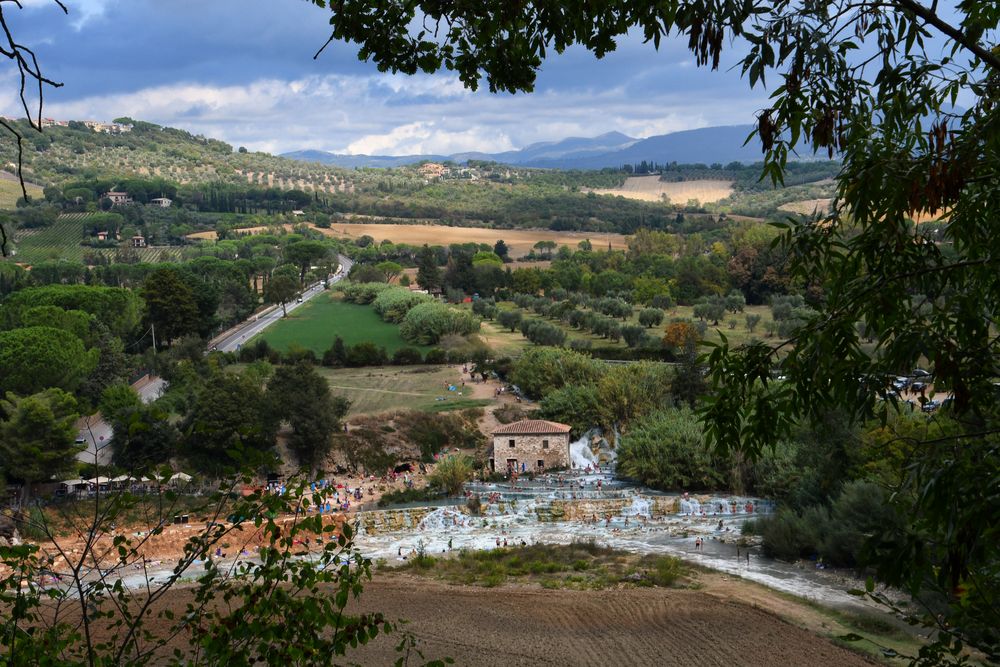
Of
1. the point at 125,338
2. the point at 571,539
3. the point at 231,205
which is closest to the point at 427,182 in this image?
the point at 231,205

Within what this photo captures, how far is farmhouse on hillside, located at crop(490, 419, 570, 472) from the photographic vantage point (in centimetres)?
3488

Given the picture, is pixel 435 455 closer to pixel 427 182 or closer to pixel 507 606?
pixel 507 606

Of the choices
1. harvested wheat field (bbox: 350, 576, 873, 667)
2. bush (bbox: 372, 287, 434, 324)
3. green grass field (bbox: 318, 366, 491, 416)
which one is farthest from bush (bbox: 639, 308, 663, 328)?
harvested wheat field (bbox: 350, 576, 873, 667)

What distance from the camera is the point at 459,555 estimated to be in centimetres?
2506

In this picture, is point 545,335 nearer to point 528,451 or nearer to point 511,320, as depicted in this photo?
point 511,320

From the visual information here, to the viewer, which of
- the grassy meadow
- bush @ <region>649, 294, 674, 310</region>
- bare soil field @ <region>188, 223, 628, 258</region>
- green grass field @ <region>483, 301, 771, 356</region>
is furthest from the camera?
the grassy meadow

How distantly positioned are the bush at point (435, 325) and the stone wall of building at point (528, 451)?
19.5m

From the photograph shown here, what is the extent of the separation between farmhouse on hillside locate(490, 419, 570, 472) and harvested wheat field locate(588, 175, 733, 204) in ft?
486

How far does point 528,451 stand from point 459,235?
8700 cm

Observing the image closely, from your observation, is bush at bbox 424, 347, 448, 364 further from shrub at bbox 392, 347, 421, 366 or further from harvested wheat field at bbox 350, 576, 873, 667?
harvested wheat field at bbox 350, 576, 873, 667

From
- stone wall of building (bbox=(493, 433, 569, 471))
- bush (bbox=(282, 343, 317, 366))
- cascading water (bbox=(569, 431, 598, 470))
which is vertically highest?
bush (bbox=(282, 343, 317, 366))

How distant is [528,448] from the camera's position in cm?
3506

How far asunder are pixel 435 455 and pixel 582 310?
31061mm

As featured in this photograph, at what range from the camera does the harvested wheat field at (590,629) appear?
16875mm
